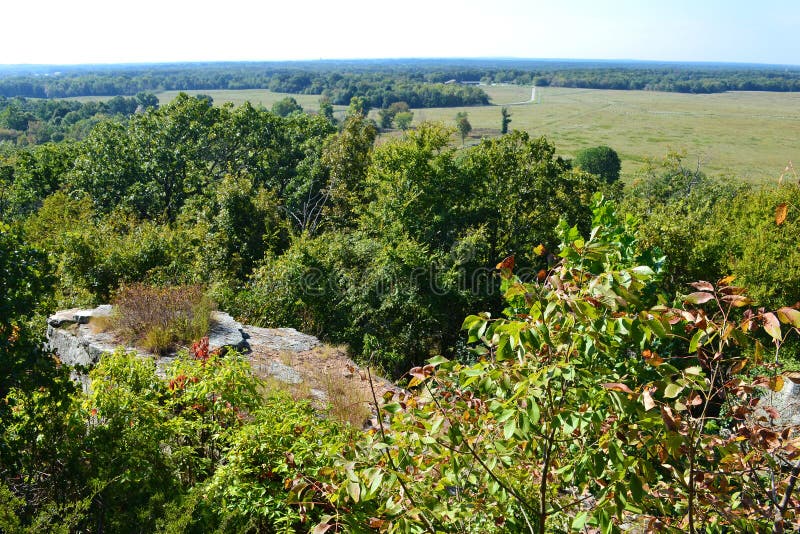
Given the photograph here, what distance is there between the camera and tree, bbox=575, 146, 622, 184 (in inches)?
2323

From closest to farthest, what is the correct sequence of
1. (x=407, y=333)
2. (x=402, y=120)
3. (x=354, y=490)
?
(x=354, y=490), (x=407, y=333), (x=402, y=120)

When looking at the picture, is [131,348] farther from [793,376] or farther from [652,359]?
[793,376]

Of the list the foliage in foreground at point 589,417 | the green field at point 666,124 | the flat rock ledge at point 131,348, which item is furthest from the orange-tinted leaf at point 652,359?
the green field at point 666,124

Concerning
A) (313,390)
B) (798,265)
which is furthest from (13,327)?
(798,265)

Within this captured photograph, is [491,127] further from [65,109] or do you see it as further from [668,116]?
[65,109]

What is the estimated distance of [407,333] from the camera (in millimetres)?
14172

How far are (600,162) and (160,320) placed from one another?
5839 centimetres

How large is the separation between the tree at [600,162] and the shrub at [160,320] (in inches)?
2130

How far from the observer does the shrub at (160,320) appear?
384 inches

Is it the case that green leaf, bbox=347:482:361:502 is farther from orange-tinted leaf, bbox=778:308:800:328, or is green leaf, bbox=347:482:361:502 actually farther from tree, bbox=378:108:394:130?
tree, bbox=378:108:394:130

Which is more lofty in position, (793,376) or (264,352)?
(793,376)

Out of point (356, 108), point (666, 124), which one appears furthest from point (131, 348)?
point (666, 124)

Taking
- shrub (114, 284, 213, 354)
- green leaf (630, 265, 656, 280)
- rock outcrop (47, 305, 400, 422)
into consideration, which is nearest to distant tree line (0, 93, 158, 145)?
rock outcrop (47, 305, 400, 422)

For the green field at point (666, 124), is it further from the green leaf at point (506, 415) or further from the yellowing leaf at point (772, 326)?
the green leaf at point (506, 415)
